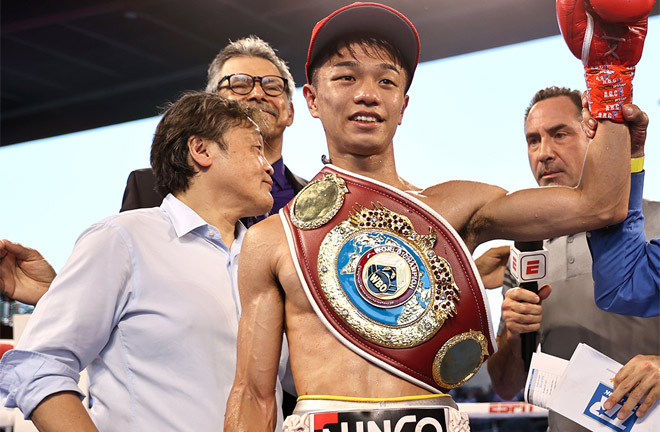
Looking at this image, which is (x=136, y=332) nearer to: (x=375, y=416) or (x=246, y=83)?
(x=375, y=416)

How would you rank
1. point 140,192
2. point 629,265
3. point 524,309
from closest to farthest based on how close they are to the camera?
point 629,265 → point 524,309 → point 140,192

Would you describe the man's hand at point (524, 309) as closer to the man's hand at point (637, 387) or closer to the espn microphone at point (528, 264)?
the espn microphone at point (528, 264)

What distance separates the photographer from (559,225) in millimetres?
1076

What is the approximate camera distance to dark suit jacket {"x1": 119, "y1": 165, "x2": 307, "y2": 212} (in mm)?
1938

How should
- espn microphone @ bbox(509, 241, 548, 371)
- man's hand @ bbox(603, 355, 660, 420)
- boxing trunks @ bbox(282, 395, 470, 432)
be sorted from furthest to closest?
espn microphone @ bbox(509, 241, 548, 371)
man's hand @ bbox(603, 355, 660, 420)
boxing trunks @ bbox(282, 395, 470, 432)

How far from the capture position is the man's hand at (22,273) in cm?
159

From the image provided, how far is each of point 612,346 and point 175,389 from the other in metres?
1.16

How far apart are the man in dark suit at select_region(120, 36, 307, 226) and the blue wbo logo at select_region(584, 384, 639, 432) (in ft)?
3.36

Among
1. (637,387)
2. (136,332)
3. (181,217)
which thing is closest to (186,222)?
(181,217)

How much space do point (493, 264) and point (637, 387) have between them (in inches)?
28.0

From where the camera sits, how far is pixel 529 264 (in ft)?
4.91

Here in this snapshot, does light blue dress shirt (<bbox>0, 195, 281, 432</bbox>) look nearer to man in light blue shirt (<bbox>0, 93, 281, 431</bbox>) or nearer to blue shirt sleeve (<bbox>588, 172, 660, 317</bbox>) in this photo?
man in light blue shirt (<bbox>0, 93, 281, 431</bbox>)

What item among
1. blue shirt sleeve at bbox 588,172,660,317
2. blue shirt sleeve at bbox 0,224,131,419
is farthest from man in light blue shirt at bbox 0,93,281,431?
blue shirt sleeve at bbox 588,172,660,317

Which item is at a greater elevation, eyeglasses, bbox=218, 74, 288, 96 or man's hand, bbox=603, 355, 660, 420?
eyeglasses, bbox=218, 74, 288, 96
